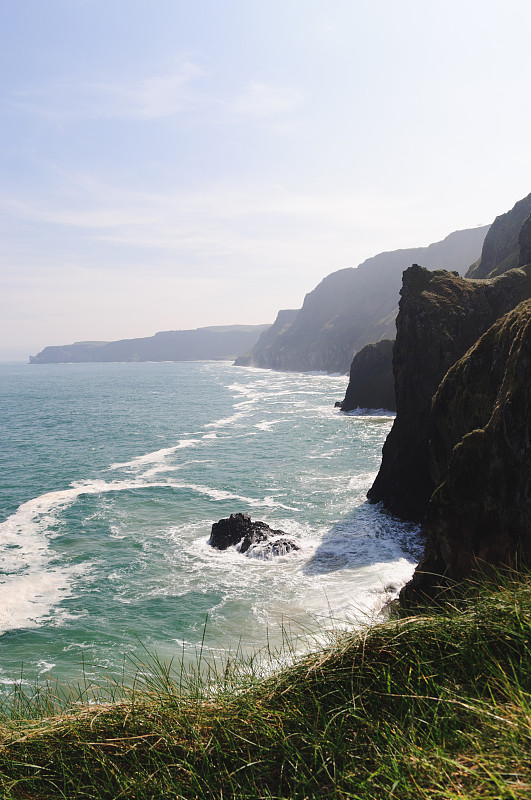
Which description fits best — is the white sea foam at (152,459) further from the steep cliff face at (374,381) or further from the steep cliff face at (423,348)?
the steep cliff face at (374,381)

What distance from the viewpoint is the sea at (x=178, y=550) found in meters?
15.6

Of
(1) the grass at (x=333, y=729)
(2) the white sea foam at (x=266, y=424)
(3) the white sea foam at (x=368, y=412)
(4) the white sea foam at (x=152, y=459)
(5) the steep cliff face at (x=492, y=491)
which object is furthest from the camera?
(3) the white sea foam at (x=368, y=412)

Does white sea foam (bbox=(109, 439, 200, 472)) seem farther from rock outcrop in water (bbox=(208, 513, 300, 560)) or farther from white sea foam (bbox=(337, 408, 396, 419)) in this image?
white sea foam (bbox=(337, 408, 396, 419))

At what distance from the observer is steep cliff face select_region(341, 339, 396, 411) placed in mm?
71581

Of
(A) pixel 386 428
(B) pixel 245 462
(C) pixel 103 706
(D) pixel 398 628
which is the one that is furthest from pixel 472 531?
(A) pixel 386 428

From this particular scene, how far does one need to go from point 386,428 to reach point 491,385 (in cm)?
3982

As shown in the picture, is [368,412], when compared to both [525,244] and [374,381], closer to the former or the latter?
[374,381]

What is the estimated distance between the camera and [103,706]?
3939 millimetres

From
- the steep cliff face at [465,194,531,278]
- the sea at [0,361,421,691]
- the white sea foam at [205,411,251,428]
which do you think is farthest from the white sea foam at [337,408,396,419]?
the steep cliff face at [465,194,531,278]

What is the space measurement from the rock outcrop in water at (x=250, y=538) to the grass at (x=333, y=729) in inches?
745

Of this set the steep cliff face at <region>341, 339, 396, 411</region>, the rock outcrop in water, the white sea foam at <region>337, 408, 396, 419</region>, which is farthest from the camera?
the steep cliff face at <region>341, 339, 396, 411</region>

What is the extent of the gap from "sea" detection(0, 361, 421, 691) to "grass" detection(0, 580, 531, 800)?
0.51 meters

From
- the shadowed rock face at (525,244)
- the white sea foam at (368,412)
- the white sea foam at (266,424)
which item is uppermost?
the shadowed rock face at (525,244)

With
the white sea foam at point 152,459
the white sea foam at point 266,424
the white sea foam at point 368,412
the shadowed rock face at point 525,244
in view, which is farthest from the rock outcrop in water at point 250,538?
the white sea foam at point 368,412
